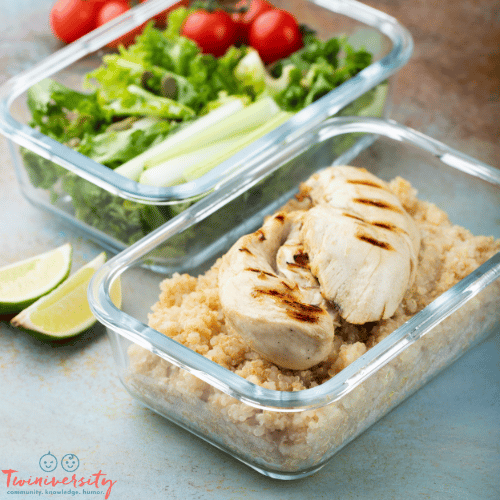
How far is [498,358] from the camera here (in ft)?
6.84

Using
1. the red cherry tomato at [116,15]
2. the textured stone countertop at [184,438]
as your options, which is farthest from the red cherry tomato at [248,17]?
the textured stone countertop at [184,438]

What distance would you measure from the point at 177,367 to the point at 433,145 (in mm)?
1191

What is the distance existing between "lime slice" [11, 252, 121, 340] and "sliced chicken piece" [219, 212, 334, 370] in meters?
0.54

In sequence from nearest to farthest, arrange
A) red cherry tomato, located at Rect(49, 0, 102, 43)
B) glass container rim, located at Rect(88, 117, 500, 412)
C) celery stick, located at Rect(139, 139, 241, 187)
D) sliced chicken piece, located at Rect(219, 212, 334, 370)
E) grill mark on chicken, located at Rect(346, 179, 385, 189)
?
1. glass container rim, located at Rect(88, 117, 500, 412)
2. sliced chicken piece, located at Rect(219, 212, 334, 370)
3. grill mark on chicken, located at Rect(346, 179, 385, 189)
4. celery stick, located at Rect(139, 139, 241, 187)
5. red cherry tomato, located at Rect(49, 0, 102, 43)

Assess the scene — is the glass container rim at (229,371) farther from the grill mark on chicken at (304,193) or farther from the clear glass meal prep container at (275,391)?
the grill mark on chicken at (304,193)

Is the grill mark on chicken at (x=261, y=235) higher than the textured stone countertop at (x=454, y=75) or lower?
higher

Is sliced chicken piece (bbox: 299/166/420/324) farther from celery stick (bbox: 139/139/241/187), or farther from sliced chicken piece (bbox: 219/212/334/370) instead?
celery stick (bbox: 139/139/241/187)

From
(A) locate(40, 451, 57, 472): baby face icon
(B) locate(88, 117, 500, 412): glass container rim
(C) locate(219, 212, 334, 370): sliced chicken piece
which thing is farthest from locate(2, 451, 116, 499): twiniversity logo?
(C) locate(219, 212, 334, 370): sliced chicken piece

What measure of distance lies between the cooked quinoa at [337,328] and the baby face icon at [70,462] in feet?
1.31

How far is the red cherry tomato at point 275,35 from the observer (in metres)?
3.10

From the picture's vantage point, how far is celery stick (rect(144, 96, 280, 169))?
2523mm

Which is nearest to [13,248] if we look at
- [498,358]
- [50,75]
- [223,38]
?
[50,75]

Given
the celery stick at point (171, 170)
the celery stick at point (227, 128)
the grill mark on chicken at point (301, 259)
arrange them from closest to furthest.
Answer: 1. the grill mark on chicken at point (301, 259)
2. the celery stick at point (171, 170)
3. the celery stick at point (227, 128)

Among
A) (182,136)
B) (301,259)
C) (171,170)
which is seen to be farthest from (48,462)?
(182,136)
